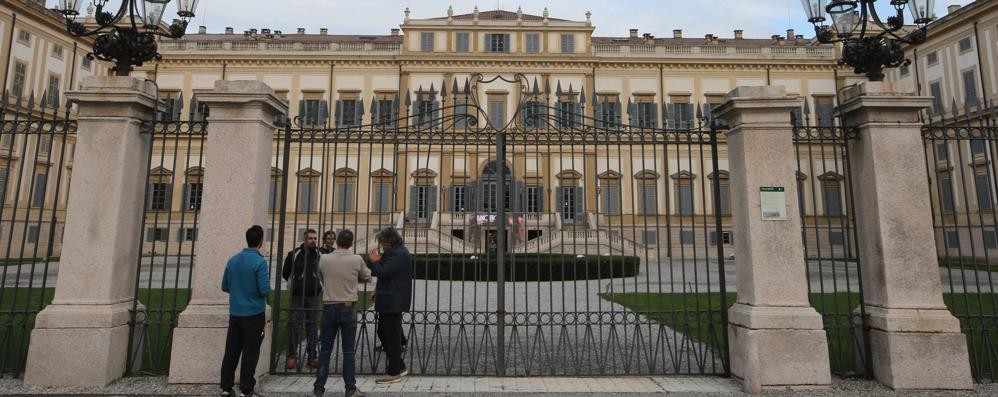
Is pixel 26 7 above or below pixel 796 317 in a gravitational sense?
above

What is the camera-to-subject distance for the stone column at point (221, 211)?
4555 mm

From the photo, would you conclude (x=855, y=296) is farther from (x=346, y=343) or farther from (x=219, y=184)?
(x=219, y=184)

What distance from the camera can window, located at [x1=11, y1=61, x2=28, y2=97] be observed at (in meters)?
24.9

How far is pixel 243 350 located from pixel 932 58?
34198mm

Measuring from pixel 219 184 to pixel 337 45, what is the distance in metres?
28.8

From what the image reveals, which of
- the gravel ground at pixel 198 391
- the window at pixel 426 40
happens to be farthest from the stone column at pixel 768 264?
the window at pixel 426 40

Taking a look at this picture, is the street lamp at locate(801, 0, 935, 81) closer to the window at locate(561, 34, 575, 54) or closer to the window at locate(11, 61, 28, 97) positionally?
the window at locate(561, 34, 575, 54)

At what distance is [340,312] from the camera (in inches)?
170

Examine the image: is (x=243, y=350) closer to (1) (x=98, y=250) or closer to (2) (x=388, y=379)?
(2) (x=388, y=379)

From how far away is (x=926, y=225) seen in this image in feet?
15.6

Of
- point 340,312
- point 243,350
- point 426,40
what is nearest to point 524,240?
point 340,312

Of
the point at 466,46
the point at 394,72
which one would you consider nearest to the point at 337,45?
the point at 394,72

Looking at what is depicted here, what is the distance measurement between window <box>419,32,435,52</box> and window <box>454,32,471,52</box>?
4.62 ft

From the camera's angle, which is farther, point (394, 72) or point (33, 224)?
point (394, 72)
